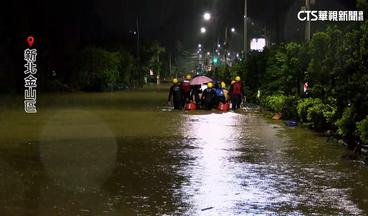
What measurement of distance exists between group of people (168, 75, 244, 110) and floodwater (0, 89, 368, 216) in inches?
339

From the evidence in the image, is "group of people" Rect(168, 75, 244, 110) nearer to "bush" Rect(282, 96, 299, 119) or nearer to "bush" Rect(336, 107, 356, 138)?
"bush" Rect(282, 96, 299, 119)

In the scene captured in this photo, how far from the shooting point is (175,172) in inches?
432

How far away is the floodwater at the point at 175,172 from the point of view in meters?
8.34

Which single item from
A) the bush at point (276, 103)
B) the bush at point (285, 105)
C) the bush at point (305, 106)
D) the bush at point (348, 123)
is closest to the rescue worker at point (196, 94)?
the bush at point (276, 103)

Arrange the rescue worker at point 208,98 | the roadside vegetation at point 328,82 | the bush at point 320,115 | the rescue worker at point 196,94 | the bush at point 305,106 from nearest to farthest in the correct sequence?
the roadside vegetation at point 328,82, the bush at point 320,115, the bush at point 305,106, the rescue worker at point 208,98, the rescue worker at point 196,94

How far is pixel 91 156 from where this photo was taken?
12.8 metres

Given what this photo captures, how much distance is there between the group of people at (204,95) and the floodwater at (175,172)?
28.3ft

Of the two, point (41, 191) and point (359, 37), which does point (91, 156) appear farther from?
point (359, 37)

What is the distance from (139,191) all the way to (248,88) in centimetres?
2787

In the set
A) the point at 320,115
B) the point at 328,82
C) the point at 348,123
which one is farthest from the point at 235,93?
the point at 348,123

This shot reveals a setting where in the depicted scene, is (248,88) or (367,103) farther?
(248,88)

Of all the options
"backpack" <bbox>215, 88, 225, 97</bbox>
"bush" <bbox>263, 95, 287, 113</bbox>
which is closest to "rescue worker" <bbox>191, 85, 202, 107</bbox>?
"backpack" <bbox>215, 88, 225, 97</bbox>

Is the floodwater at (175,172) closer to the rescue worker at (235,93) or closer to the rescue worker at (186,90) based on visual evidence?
the rescue worker at (186,90)

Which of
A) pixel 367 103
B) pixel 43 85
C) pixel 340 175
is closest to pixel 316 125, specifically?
pixel 367 103
